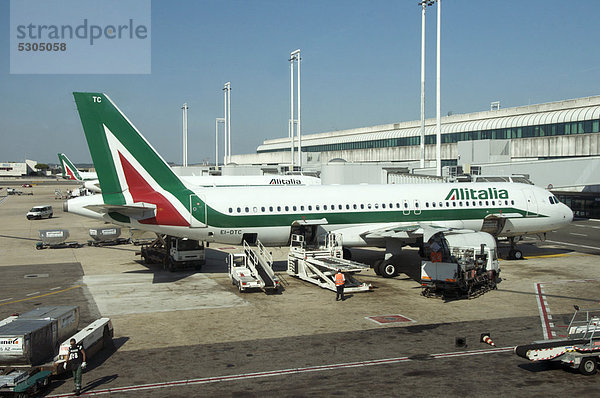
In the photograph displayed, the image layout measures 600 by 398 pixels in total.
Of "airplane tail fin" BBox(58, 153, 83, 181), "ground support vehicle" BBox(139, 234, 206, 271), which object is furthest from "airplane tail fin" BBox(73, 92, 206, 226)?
"airplane tail fin" BBox(58, 153, 83, 181)

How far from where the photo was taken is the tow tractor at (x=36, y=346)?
1642 centimetres

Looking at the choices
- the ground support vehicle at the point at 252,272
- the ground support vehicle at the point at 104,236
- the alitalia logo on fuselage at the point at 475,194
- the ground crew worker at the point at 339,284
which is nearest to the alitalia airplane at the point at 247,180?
the ground support vehicle at the point at 104,236

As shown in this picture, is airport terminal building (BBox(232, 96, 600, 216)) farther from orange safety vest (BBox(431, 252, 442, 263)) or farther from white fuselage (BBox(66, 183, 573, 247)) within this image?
orange safety vest (BBox(431, 252, 442, 263))

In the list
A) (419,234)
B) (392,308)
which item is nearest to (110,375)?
(392,308)

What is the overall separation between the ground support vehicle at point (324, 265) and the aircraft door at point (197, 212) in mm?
6095

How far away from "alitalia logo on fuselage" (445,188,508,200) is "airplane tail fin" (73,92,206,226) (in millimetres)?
17681

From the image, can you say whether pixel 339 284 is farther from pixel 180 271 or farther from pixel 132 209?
pixel 180 271

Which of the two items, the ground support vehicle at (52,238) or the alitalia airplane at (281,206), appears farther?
the ground support vehicle at (52,238)

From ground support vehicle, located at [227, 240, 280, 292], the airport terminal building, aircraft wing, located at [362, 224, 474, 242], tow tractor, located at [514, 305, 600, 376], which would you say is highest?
the airport terminal building

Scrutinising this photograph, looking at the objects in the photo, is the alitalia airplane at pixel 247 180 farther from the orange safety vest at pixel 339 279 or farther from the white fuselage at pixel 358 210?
the orange safety vest at pixel 339 279

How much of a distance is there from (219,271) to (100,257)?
12742mm

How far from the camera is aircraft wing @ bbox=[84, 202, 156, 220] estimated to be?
31297 millimetres

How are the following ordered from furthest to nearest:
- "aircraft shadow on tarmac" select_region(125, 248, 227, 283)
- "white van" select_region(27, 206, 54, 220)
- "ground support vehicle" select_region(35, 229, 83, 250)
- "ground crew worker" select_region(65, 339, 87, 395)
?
1. "white van" select_region(27, 206, 54, 220)
2. "ground support vehicle" select_region(35, 229, 83, 250)
3. "aircraft shadow on tarmac" select_region(125, 248, 227, 283)
4. "ground crew worker" select_region(65, 339, 87, 395)

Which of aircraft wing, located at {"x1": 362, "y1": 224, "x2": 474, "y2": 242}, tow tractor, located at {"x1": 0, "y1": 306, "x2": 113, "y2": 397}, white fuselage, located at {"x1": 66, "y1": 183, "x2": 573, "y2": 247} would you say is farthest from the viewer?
white fuselage, located at {"x1": 66, "y1": 183, "x2": 573, "y2": 247}
